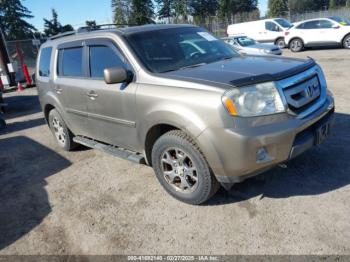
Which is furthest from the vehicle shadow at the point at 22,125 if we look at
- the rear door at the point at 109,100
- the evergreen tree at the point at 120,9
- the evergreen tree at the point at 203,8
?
the evergreen tree at the point at 120,9

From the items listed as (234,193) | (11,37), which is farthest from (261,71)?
(11,37)

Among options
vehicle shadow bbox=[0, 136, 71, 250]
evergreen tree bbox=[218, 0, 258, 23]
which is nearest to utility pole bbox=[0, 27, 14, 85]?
vehicle shadow bbox=[0, 136, 71, 250]

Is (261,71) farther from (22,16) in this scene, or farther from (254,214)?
(22,16)

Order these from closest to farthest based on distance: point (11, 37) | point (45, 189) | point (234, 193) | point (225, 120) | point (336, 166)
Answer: point (225, 120) < point (234, 193) < point (336, 166) < point (45, 189) < point (11, 37)

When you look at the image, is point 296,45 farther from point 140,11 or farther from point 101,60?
point 140,11

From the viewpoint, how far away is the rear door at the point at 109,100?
370cm

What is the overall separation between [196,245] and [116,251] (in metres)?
0.74

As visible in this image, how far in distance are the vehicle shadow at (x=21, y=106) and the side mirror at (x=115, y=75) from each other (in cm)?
708

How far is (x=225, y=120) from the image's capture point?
9.13ft

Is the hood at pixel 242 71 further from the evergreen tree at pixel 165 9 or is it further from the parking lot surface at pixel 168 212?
the evergreen tree at pixel 165 9

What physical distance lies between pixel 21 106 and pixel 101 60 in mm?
8071

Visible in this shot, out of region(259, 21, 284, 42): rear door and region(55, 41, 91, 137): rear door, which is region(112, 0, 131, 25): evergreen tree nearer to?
region(259, 21, 284, 42): rear door

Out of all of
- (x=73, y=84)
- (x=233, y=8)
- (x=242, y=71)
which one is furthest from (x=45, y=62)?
(x=233, y=8)

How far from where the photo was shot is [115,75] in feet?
11.3
